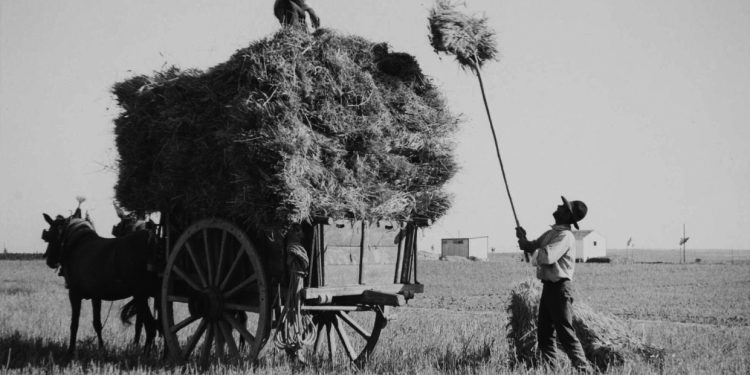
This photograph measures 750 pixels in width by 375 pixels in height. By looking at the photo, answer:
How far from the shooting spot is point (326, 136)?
6.78 m

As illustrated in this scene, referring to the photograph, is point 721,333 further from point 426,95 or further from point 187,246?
point 187,246

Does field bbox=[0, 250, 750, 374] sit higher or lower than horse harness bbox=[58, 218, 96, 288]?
lower

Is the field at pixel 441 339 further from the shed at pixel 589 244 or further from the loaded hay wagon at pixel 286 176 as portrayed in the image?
the shed at pixel 589 244

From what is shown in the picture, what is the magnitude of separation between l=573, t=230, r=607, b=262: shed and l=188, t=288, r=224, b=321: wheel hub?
2824 inches

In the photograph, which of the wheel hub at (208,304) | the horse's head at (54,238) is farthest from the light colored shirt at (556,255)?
the horse's head at (54,238)

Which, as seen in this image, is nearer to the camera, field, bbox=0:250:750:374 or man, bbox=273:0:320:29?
field, bbox=0:250:750:374

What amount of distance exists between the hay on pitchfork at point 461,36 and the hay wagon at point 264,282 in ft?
6.28

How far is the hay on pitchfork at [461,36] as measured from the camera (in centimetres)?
696

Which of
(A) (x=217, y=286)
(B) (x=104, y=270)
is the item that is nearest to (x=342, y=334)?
(A) (x=217, y=286)

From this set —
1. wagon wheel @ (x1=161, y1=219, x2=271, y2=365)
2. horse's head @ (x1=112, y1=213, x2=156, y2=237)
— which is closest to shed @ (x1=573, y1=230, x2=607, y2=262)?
horse's head @ (x1=112, y1=213, x2=156, y2=237)

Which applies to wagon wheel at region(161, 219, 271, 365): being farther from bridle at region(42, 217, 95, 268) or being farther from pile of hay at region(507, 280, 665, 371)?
pile of hay at region(507, 280, 665, 371)

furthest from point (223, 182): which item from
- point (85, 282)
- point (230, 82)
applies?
point (85, 282)

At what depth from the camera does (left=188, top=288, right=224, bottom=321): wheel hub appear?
7.11 meters

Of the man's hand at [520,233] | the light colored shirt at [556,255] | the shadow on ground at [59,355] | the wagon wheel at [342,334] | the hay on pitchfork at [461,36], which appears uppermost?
the hay on pitchfork at [461,36]
